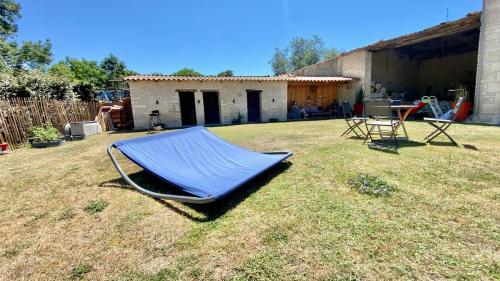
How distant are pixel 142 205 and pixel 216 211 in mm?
917

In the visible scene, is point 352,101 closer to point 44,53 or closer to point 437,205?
point 437,205

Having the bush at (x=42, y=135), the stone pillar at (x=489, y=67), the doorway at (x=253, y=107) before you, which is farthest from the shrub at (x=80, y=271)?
the doorway at (x=253, y=107)

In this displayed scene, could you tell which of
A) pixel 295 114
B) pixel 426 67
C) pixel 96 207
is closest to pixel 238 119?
pixel 295 114

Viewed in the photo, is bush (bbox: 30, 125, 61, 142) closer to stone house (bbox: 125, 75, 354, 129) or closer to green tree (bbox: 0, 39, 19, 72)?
stone house (bbox: 125, 75, 354, 129)

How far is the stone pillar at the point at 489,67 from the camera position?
7863 mm

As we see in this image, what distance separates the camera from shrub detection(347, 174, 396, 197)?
2709 millimetres

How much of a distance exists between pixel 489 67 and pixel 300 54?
2932 centimetres

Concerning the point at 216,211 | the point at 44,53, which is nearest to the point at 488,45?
the point at 216,211

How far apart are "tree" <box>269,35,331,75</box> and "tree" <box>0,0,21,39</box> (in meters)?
29.9

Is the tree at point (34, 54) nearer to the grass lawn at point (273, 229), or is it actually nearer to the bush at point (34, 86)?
the bush at point (34, 86)

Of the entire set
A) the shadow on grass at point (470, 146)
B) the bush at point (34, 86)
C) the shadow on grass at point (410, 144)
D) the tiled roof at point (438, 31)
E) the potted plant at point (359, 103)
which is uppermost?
the tiled roof at point (438, 31)

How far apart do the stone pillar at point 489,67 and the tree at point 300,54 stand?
90.0 ft

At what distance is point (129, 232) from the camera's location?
6.90 ft

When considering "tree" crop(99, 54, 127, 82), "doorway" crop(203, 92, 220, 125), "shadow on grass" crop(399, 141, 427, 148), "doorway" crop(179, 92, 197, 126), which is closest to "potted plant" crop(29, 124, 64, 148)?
"doorway" crop(179, 92, 197, 126)
